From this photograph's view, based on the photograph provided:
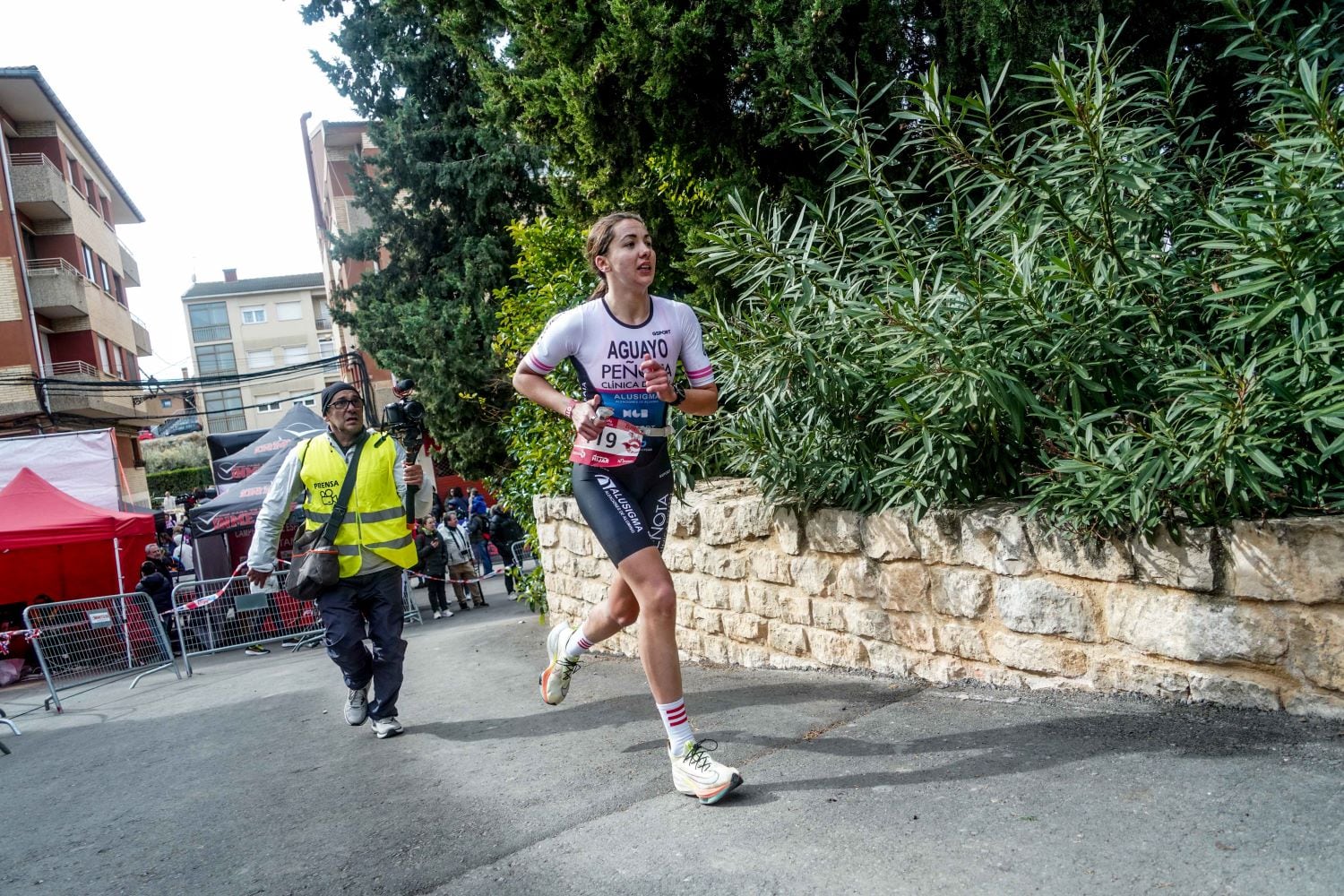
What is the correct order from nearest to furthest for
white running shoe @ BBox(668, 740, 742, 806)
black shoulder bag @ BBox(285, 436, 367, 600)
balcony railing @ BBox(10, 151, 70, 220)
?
white running shoe @ BBox(668, 740, 742, 806)
black shoulder bag @ BBox(285, 436, 367, 600)
balcony railing @ BBox(10, 151, 70, 220)

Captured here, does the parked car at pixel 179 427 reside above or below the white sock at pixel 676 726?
above

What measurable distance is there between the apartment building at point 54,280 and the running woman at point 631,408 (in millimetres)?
26353

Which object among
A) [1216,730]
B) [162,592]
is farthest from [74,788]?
[162,592]

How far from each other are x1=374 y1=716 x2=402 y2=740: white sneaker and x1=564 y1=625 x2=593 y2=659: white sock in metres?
1.59

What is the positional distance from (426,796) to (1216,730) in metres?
2.99

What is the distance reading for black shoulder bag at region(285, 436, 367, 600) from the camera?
5668mm

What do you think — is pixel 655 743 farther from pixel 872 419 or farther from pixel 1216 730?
pixel 1216 730

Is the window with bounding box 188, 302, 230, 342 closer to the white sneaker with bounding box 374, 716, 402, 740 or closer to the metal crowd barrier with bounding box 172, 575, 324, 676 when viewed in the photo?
the metal crowd barrier with bounding box 172, 575, 324, 676

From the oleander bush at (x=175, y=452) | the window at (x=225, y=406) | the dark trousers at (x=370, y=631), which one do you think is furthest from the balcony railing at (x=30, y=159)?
the window at (x=225, y=406)

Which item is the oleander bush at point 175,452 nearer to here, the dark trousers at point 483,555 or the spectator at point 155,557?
the dark trousers at point 483,555

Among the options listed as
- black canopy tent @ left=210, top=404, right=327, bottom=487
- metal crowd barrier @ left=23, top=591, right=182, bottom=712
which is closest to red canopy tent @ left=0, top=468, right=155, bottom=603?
black canopy tent @ left=210, top=404, right=327, bottom=487

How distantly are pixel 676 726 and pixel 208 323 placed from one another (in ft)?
352

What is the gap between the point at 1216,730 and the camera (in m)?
3.43

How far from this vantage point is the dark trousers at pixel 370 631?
5.80 m
